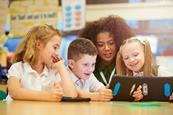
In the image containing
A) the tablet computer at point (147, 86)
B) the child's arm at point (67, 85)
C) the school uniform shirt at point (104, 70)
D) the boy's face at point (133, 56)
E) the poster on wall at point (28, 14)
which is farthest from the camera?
the poster on wall at point (28, 14)

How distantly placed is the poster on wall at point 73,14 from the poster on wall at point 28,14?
0.14 metres

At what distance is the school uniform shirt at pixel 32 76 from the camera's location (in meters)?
1.77

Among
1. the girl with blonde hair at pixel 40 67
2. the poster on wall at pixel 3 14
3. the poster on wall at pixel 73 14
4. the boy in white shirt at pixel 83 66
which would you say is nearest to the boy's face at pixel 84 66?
the boy in white shirt at pixel 83 66

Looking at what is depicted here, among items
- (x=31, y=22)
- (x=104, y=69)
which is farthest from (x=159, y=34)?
(x=31, y=22)

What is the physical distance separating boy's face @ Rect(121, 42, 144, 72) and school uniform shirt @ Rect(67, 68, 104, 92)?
0.22 meters

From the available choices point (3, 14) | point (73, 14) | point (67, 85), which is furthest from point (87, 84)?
point (3, 14)

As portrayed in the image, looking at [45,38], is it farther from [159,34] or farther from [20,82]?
[159,34]

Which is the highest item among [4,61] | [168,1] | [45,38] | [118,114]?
[168,1]

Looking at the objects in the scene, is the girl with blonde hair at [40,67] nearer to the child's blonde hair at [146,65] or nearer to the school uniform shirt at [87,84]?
the school uniform shirt at [87,84]

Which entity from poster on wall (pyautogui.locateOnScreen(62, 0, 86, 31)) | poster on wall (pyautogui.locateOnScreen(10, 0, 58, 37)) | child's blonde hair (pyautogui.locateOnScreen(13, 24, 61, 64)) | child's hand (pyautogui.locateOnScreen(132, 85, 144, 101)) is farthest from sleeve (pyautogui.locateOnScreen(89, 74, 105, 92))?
poster on wall (pyautogui.locateOnScreen(10, 0, 58, 37))

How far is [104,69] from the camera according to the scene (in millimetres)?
2254

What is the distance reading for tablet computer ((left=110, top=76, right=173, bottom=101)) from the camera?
1.52 metres

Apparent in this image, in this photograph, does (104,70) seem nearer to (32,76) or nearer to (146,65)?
(146,65)

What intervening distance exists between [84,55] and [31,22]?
1.52 metres
